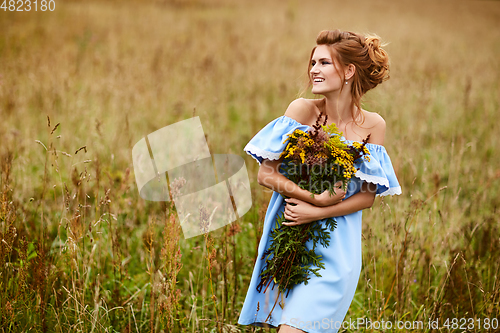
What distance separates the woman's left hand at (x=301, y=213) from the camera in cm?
154

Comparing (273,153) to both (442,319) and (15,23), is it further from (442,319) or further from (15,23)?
(15,23)

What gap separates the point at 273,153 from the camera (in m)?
1.59

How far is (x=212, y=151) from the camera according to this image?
11.1 ft

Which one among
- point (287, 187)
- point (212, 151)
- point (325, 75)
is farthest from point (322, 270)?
point (212, 151)

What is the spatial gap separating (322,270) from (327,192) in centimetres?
35

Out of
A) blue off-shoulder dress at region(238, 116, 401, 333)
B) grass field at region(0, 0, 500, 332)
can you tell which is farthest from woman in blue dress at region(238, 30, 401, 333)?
grass field at region(0, 0, 500, 332)

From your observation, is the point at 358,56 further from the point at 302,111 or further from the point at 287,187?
the point at 287,187

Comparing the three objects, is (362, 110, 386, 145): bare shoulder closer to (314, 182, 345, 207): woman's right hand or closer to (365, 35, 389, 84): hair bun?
(365, 35, 389, 84): hair bun

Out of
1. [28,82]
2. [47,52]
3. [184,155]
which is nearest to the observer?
[184,155]

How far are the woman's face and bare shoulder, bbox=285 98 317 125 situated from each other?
0.08 metres

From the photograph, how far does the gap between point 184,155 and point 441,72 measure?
627 cm

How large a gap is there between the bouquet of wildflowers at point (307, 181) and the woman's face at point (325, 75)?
9.1 inches

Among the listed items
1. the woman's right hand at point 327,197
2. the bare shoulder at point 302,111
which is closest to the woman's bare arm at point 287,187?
the woman's right hand at point 327,197

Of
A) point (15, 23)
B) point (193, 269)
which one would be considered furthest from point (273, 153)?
point (15, 23)
